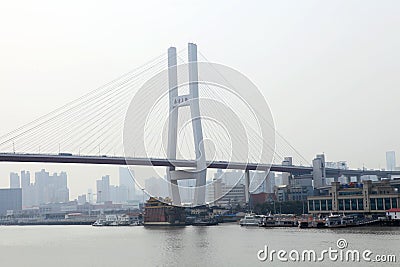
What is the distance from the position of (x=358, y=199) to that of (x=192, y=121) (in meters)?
5.37

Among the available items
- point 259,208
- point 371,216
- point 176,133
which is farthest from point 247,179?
point 176,133

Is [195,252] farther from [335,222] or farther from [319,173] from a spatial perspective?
[319,173]

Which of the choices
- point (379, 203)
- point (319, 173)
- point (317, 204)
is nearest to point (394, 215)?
point (379, 203)

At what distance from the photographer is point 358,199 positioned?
1645cm

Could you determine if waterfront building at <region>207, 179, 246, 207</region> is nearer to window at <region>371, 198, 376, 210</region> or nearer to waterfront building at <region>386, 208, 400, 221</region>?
window at <region>371, 198, 376, 210</region>

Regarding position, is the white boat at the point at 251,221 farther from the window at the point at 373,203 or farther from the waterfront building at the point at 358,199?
the window at the point at 373,203

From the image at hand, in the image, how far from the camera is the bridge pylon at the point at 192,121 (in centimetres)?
1380

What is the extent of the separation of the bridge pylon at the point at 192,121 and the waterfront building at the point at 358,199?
4.16 meters

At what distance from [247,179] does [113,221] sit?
650 centimetres

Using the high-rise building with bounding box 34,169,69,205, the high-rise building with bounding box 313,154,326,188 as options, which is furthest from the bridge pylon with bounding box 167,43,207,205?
A: the high-rise building with bounding box 34,169,69,205

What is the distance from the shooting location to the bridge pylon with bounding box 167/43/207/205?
1380 centimetres

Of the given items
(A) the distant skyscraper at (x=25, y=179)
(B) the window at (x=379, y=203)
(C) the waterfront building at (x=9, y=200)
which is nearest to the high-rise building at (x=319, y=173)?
(B) the window at (x=379, y=203)

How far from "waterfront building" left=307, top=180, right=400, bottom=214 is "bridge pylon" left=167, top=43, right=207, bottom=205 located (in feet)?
13.6

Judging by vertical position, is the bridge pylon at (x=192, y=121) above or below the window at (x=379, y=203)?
above
